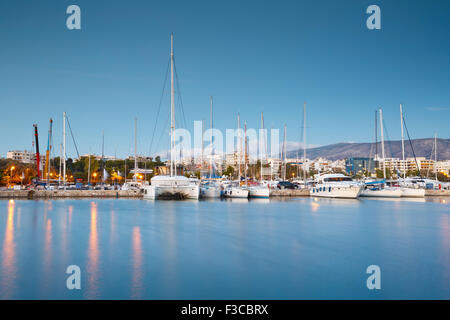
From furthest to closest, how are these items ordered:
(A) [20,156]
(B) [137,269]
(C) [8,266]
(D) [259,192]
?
(A) [20,156]
(D) [259,192]
(C) [8,266]
(B) [137,269]

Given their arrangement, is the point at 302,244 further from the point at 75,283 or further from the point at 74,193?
the point at 74,193

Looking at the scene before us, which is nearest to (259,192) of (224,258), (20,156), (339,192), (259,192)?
(259,192)

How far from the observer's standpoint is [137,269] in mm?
11977

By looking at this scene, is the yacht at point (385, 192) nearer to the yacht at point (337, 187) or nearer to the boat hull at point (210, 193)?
the yacht at point (337, 187)

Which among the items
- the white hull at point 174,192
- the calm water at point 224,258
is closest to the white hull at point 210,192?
the white hull at point 174,192

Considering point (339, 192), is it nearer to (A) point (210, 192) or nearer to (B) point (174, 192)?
(A) point (210, 192)

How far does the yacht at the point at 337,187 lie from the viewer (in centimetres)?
4512

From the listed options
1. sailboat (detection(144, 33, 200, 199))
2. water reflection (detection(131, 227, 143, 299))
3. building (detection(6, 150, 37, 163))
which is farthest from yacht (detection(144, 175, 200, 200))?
building (detection(6, 150, 37, 163))

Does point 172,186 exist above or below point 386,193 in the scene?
above

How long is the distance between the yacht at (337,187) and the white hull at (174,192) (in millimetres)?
18835

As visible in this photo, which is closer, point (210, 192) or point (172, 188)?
point (172, 188)

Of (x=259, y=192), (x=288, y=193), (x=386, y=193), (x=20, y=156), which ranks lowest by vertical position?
(x=288, y=193)

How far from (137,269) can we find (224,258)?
3509mm
